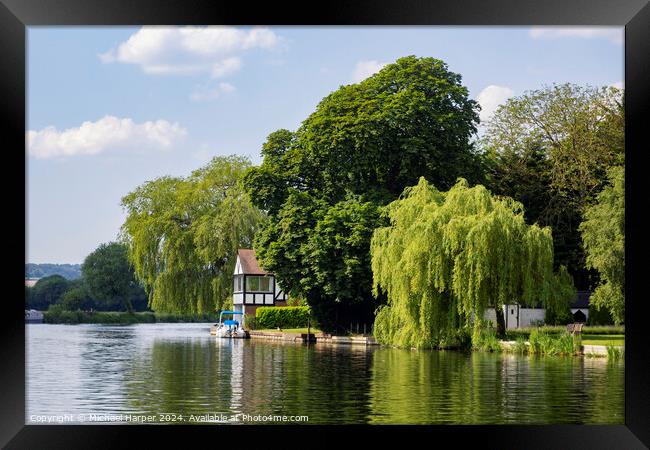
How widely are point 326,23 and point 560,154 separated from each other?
61.5ft

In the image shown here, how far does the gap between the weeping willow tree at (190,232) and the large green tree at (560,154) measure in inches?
319

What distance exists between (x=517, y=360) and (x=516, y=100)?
1113 cm

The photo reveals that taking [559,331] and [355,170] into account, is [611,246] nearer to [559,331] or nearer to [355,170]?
[559,331]

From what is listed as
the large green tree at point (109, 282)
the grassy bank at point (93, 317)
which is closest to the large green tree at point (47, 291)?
the large green tree at point (109, 282)

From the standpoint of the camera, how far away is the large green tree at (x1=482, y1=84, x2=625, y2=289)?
24.2 meters

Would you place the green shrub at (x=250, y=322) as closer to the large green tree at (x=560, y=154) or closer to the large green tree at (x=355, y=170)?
the large green tree at (x=355, y=170)

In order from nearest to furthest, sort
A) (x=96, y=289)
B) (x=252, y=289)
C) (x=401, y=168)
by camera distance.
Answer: (x=401, y=168) < (x=252, y=289) < (x=96, y=289)

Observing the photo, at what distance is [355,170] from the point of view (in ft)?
77.7

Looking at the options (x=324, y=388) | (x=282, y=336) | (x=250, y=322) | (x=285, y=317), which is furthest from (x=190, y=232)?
(x=324, y=388)

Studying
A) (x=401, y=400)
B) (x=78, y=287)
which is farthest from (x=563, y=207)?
(x=78, y=287)

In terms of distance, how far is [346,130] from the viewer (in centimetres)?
2361

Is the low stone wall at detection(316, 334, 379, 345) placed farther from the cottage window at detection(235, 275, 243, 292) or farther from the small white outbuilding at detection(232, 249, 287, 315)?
the cottage window at detection(235, 275, 243, 292)

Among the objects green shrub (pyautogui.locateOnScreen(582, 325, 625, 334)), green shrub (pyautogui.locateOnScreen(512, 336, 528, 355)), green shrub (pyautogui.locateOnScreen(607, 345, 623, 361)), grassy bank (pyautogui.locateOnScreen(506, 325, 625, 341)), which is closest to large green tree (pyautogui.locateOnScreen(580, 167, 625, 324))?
grassy bank (pyautogui.locateOnScreen(506, 325, 625, 341))
